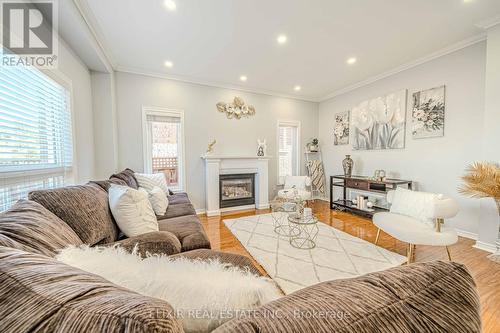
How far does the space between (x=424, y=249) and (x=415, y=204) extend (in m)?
0.66

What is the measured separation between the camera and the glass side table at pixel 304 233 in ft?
7.79

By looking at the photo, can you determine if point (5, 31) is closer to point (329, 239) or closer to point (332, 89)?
point (329, 239)

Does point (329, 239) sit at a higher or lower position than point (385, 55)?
lower

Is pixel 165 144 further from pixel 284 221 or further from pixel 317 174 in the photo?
pixel 317 174

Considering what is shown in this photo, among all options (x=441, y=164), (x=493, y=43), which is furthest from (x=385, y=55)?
(x=441, y=164)

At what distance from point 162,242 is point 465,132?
13.1 ft

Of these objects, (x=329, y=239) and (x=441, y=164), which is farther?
(x=441, y=164)

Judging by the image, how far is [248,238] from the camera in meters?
2.73

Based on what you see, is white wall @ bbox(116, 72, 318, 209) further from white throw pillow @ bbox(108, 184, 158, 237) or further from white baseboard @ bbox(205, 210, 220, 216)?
white throw pillow @ bbox(108, 184, 158, 237)

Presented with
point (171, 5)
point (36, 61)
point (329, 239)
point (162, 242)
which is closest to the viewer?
point (162, 242)

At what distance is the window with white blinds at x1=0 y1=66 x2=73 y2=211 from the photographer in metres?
1.38

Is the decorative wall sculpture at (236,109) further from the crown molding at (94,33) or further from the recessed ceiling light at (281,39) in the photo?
the crown molding at (94,33)

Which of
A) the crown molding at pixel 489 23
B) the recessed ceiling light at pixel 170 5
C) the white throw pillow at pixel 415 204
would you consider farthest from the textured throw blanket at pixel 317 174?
the recessed ceiling light at pixel 170 5

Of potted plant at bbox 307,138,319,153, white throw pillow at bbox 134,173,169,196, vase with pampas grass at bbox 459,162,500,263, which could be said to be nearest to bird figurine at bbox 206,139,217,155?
white throw pillow at bbox 134,173,169,196
